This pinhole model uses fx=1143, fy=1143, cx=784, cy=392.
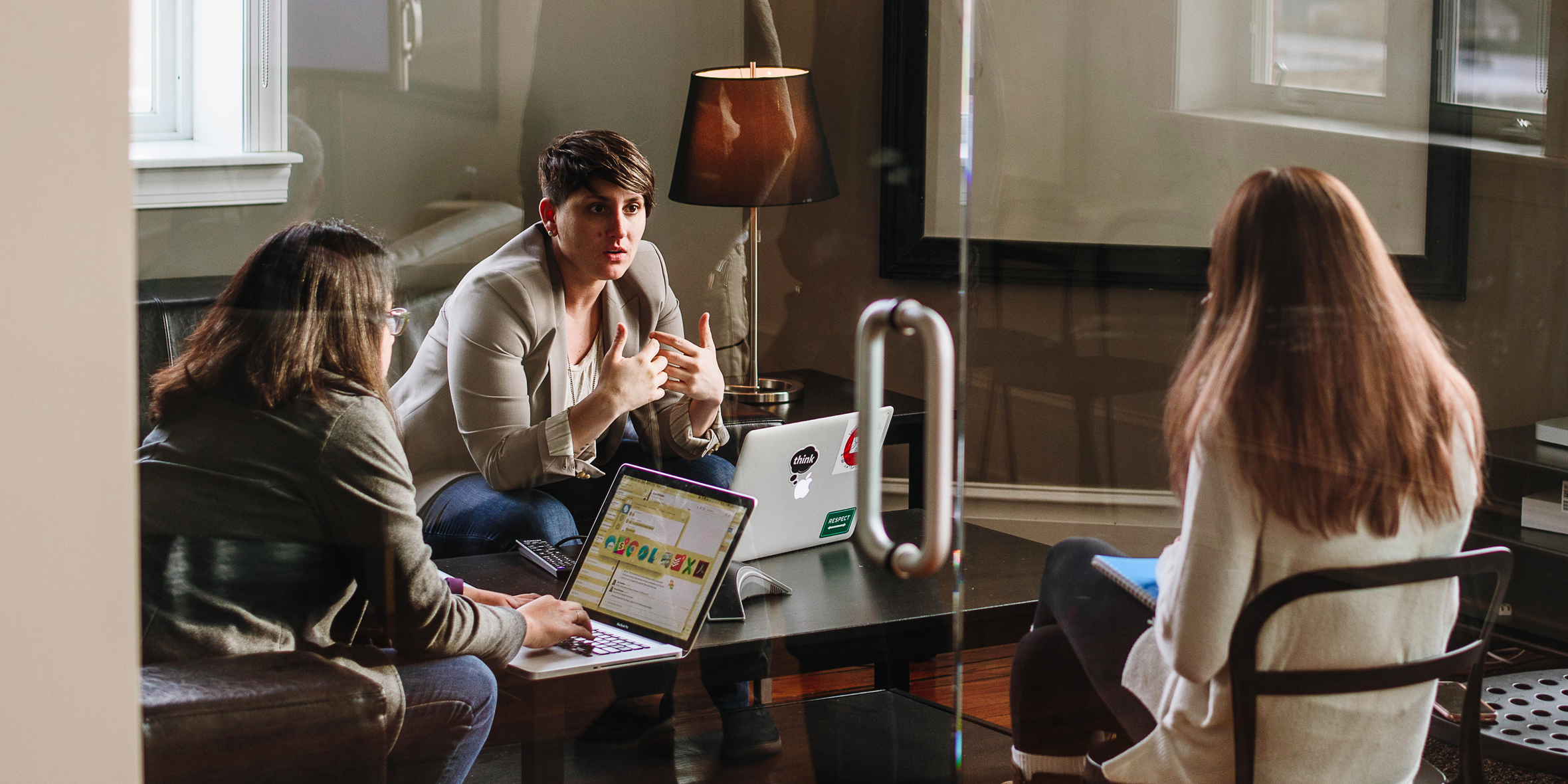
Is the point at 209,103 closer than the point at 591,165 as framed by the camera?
Yes

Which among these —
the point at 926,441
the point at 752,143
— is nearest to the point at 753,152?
the point at 752,143

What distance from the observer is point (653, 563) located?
57.1 inches

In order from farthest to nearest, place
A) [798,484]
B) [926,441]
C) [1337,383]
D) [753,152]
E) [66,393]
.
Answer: [798,484] → [753,152] → [926,441] → [1337,383] → [66,393]

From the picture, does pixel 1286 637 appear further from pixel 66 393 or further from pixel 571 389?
pixel 66 393

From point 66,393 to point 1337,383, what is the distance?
1125mm

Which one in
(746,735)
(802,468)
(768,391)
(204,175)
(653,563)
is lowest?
(746,735)

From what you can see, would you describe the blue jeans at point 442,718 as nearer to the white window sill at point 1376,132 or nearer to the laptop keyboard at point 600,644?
the laptop keyboard at point 600,644

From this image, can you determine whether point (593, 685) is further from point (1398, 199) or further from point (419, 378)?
point (1398, 199)

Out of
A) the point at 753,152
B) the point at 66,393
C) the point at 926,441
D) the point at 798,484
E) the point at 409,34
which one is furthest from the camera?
the point at 798,484

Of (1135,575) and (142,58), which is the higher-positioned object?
(142,58)

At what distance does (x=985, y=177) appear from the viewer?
4.19 feet

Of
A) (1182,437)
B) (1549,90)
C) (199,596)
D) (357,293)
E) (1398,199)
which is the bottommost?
(199,596)

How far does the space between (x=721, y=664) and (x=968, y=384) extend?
48cm

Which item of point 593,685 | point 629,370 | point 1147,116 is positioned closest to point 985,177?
point 1147,116
